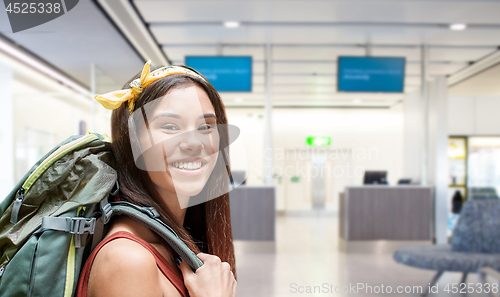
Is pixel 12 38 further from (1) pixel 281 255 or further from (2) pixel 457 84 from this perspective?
(2) pixel 457 84

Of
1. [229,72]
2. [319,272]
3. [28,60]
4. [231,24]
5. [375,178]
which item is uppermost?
[231,24]

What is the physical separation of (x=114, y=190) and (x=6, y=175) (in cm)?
83

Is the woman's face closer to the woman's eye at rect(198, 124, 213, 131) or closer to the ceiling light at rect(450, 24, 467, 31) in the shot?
the woman's eye at rect(198, 124, 213, 131)

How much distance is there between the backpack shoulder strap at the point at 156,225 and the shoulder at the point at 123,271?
4 cm

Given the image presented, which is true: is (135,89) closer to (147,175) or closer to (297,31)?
(147,175)

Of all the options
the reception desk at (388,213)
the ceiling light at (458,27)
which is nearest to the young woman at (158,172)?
the reception desk at (388,213)

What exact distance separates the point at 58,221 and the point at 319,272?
11.9 ft

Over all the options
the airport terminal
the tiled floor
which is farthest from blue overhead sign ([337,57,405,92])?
the tiled floor

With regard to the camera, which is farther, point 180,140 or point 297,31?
point 297,31

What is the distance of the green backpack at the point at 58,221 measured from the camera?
1.68ft

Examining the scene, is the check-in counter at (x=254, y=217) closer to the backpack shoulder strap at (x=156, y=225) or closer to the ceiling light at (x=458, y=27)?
the ceiling light at (x=458, y=27)

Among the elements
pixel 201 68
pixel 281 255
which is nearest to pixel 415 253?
pixel 281 255

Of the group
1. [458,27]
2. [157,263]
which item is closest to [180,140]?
[157,263]

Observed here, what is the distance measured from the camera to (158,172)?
63cm
